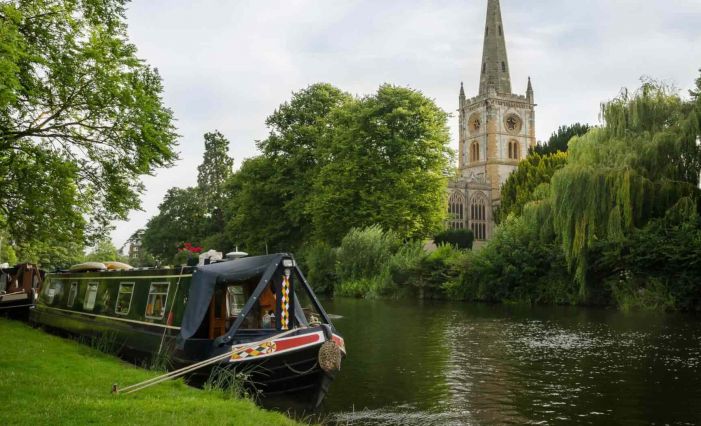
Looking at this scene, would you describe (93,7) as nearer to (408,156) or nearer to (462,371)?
(462,371)

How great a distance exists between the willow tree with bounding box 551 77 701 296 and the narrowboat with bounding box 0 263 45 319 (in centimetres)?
2095

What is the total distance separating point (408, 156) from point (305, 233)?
11.3 m

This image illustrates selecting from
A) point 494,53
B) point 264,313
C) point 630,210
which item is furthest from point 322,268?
point 494,53

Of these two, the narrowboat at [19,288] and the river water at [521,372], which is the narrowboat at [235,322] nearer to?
the river water at [521,372]

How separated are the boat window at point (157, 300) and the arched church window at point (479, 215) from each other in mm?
71087

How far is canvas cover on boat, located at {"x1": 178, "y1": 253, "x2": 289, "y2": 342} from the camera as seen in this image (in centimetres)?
1129

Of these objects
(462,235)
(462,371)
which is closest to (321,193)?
(462,235)

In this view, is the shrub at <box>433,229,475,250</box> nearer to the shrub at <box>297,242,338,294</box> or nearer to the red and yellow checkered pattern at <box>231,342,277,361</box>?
the shrub at <box>297,242,338,294</box>

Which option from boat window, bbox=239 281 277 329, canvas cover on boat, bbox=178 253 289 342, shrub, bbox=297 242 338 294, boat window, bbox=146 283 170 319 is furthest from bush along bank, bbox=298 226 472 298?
canvas cover on boat, bbox=178 253 289 342

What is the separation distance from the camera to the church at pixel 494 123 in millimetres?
88562

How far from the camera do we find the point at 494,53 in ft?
293

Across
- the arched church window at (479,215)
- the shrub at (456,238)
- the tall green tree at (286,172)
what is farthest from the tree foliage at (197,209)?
the arched church window at (479,215)

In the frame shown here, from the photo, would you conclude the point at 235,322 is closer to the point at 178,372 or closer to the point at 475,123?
the point at 178,372

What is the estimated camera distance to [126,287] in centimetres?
1496
